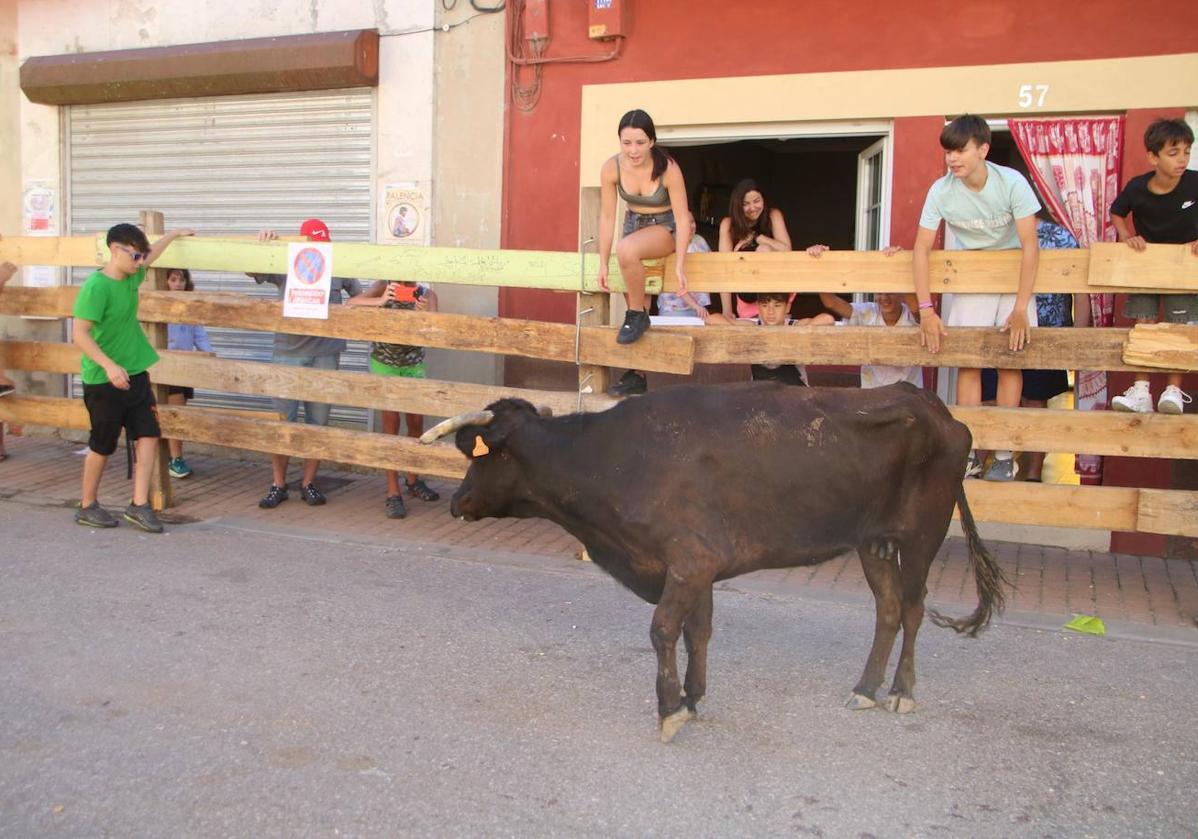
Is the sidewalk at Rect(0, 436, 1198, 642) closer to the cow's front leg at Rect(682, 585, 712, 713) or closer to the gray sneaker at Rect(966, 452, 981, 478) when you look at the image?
the gray sneaker at Rect(966, 452, 981, 478)

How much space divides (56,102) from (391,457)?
6.13 metres

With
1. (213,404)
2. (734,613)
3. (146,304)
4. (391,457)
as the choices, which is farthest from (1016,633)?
(213,404)

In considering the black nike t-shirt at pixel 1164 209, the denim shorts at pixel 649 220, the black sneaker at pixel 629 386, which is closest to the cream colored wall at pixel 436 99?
the black sneaker at pixel 629 386

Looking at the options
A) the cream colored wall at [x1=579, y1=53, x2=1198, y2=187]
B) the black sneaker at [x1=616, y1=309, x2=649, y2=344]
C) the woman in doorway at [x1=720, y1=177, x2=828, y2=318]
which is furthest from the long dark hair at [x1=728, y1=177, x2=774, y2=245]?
the black sneaker at [x1=616, y1=309, x2=649, y2=344]

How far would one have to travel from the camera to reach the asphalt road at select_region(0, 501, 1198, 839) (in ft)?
12.3

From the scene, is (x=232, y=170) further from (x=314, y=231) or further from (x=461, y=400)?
(x=461, y=400)

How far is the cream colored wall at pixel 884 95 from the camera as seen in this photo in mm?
7281

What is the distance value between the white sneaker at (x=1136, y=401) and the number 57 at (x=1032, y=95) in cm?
227

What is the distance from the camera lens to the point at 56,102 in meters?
10.9

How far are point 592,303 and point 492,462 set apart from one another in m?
2.39

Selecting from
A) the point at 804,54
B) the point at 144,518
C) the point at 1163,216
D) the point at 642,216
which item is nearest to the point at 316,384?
the point at 144,518

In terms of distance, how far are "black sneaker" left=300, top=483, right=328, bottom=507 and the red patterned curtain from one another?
532cm

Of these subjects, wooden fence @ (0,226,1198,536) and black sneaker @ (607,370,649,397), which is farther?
black sneaker @ (607,370,649,397)

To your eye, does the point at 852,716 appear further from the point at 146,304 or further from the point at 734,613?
the point at 146,304
